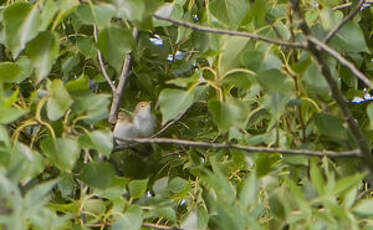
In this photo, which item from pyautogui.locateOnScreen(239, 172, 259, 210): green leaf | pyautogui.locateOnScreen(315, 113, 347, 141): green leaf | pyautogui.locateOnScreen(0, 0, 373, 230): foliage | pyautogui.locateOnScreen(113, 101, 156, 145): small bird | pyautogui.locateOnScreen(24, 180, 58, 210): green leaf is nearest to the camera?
pyautogui.locateOnScreen(24, 180, 58, 210): green leaf

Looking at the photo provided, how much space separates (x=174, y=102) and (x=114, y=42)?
0.49 feet

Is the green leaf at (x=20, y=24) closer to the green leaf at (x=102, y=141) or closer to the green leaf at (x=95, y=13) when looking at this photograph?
the green leaf at (x=95, y=13)

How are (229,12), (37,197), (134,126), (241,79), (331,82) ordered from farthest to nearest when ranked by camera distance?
(134,126) < (229,12) < (241,79) < (331,82) < (37,197)

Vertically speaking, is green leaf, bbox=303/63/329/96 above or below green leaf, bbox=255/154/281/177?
above

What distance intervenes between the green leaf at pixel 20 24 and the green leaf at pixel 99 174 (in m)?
0.28

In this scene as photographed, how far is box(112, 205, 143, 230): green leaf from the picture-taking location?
1691 millimetres

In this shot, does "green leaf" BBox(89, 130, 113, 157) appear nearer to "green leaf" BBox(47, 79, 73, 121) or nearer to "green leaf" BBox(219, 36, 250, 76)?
"green leaf" BBox(47, 79, 73, 121)

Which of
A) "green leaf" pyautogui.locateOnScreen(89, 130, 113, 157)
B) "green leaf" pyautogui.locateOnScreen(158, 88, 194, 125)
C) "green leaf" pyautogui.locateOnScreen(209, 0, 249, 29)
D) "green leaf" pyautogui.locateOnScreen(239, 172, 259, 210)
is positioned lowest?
"green leaf" pyautogui.locateOnScreen(89, 130, 113, 157)

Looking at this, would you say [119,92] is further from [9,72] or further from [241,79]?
[241,79]

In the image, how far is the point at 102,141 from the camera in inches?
65.1

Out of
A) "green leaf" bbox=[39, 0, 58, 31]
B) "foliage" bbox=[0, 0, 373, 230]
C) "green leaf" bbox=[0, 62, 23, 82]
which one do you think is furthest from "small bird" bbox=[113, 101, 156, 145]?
"green leaf" bbox=[39, 0, 58, 31]

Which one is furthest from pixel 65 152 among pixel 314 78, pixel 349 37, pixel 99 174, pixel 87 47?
pixel 87 47

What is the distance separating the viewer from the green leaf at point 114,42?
161cm

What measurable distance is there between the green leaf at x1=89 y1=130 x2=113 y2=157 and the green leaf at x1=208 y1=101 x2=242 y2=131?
8.4 inches
